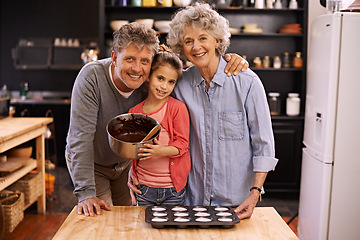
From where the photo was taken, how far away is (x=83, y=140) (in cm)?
189

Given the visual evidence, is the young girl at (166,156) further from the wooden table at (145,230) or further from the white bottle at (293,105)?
the white bottle at (293,105)

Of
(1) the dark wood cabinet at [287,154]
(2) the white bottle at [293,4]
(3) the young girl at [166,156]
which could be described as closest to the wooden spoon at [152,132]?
(3) the young girl at [166,156]

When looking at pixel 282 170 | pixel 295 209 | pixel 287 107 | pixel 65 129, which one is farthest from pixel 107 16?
pixel 295 209

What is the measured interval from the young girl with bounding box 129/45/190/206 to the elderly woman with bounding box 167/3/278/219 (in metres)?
0.08

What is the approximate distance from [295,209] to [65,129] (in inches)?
145

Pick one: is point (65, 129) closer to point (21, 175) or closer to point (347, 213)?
point (21, 175)

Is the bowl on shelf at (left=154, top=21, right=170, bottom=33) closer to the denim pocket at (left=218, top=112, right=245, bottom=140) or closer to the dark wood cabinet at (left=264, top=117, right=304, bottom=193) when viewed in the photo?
the dark wood cabinet at (left=264, top=117, right=304, bottom=193)

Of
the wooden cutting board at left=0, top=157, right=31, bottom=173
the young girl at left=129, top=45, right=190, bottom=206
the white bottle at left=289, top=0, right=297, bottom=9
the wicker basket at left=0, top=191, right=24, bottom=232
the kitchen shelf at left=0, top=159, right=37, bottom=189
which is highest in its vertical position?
the white bottle at left=289, top=0, right=297, bottom=9

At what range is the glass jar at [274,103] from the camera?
4.82 metres

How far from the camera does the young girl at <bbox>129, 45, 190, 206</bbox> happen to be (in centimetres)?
188

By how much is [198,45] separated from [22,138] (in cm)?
235

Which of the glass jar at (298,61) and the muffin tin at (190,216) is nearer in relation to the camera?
the muffin tin at (190,216)

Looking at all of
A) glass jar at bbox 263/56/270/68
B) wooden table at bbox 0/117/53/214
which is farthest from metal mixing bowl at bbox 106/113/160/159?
glass jar at bbox 263/56/270/68

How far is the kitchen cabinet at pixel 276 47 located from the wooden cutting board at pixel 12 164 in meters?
1.63
